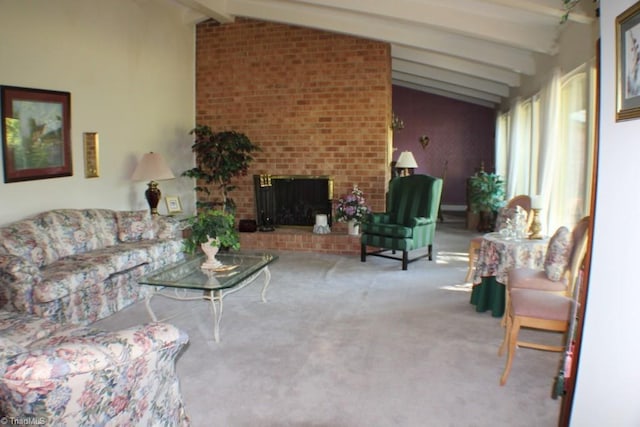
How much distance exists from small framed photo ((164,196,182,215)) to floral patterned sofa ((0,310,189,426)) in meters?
4.67

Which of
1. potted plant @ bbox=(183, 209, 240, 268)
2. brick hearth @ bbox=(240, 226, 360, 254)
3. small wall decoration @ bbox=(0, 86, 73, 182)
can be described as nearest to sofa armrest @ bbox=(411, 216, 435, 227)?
brick hearth @ bbox=(240, 226, 360, 254)

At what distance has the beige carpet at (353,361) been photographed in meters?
2.54

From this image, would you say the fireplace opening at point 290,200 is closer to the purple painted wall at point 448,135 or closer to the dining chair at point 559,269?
the dining chair at point 559,269

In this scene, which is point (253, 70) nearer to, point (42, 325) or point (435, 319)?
point (435, 319)

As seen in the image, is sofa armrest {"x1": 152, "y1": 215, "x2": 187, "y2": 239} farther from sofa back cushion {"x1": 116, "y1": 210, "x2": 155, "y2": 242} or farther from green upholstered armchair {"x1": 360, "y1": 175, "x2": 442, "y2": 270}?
green upholstered armchair {"x1": 360, "y1": 175, "x2": 442, "y2": 270}

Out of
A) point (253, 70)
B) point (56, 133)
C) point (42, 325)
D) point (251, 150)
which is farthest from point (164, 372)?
point (253, 70)

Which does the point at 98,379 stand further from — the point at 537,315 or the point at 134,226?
the point at 134,226

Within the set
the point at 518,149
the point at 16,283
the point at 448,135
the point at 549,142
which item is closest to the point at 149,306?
the point at 16,283

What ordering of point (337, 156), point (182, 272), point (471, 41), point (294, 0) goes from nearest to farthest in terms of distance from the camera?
point (182, 272) → point (294, 0) → point (471, 41) → point (337, 156)

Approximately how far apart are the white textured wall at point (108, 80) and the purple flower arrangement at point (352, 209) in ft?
8.01

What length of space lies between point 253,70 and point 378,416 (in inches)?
226

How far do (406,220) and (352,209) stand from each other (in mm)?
758

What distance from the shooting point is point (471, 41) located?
237 inches

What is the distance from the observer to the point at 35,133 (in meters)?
4.48
